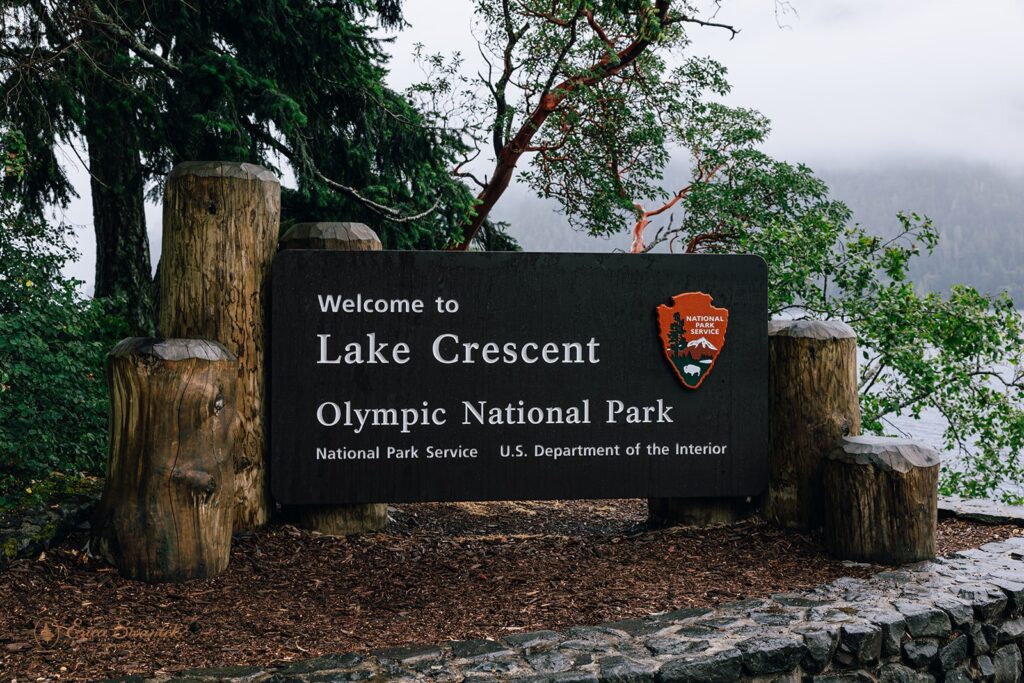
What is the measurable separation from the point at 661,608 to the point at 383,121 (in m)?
6.57

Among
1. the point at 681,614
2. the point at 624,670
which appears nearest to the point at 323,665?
the point at 624,670

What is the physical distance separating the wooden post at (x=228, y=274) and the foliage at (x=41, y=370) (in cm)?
147

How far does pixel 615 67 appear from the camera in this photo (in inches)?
492

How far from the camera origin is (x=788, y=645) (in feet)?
12.7

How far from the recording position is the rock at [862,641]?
4051mm

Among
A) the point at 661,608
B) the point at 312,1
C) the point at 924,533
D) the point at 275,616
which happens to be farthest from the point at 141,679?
the point at 312,1

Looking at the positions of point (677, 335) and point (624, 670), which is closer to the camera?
point (624, 670)

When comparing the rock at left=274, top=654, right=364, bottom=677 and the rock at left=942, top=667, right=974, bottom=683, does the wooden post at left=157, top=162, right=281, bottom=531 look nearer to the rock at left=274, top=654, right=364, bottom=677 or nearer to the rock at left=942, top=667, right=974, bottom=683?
the rock at left=274, top=654, right=364, bottom=677

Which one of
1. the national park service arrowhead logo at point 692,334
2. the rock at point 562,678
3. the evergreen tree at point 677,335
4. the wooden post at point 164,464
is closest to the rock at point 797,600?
the rock at point 562,678

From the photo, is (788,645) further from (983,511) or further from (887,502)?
(983,511)

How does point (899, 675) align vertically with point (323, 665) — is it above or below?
below

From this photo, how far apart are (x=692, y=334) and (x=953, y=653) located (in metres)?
2.30

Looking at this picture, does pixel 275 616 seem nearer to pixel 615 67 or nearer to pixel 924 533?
pixel 924 533

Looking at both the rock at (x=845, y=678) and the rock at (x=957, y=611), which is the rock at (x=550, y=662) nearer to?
the rock at (x=845, y=678)
